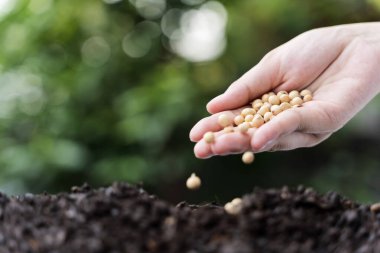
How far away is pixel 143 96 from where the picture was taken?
2498 millimetres

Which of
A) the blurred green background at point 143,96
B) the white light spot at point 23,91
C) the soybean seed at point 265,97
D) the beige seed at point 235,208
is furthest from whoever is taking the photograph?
the white light spot at point 23,91

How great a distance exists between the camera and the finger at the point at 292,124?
111 cm

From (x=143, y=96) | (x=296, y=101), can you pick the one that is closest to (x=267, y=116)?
(x=296, y=101)

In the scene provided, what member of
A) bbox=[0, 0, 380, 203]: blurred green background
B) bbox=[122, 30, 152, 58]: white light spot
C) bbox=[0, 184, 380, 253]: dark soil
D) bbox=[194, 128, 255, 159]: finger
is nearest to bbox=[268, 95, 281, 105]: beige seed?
bbox=[194, 128, 255, 159]: finger

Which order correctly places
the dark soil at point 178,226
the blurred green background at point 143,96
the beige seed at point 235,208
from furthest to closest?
the blurred green background at point 143,96 < the beige seed at point 235,208 < the dark soil at point 178,226

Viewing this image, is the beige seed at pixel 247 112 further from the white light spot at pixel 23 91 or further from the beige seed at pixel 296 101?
the white light spot at pixel 23 91

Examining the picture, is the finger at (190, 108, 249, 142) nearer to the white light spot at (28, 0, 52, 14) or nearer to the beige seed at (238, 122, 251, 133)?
the beige seed at (238, 122, 251, 133)

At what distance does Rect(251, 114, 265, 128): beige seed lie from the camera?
4.20 ft

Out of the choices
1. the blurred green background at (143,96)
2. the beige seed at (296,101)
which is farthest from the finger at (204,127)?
the blurred green background at (143,96)

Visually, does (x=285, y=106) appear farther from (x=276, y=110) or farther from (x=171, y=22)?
(x=171, y=22)

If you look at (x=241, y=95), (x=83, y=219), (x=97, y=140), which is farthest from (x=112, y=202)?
(x=97, y=140)

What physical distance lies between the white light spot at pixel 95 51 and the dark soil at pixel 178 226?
190 centimetres

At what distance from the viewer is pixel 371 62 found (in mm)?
1544

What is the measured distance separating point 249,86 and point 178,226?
2.30ft
